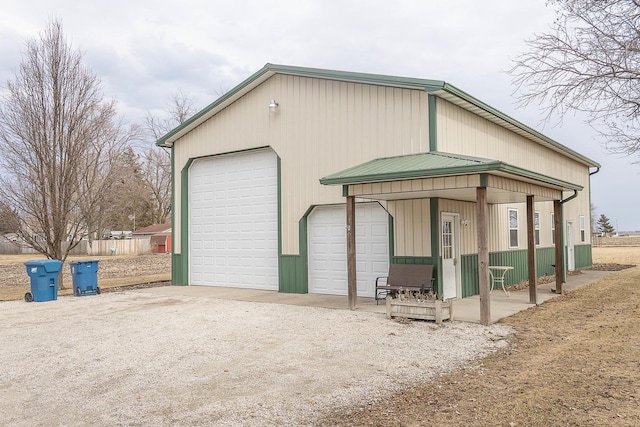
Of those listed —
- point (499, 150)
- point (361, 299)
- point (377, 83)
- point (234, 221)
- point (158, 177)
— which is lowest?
point (361, 299)

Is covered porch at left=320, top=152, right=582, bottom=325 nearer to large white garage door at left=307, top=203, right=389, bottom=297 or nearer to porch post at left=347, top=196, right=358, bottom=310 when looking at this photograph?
porch post at left=347, top=196, right=358, bottom=310

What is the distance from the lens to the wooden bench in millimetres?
10398

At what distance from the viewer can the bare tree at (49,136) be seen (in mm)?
14453

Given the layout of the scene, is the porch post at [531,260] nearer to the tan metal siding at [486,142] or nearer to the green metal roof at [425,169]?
the green metal roof at [425,169]

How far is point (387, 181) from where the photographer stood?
940cm

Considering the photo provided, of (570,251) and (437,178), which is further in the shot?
(570,251)

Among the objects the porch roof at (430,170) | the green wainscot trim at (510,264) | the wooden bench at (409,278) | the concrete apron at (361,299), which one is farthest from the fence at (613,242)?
the wooden bench at (409,278)

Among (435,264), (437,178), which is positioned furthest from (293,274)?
(437,178)

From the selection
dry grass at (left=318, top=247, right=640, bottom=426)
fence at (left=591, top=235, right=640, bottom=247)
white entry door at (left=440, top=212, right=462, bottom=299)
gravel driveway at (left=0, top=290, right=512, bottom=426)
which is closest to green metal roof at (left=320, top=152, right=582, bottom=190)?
white entry door at (left=440, top=212, right=462, bottom=299)

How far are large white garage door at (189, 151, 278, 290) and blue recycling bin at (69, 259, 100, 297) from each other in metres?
2.98

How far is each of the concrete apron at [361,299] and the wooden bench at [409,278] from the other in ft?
1.58

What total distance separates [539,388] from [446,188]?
423 cm

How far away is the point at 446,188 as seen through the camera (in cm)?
884

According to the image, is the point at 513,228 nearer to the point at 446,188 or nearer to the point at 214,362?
the point at 446,188
